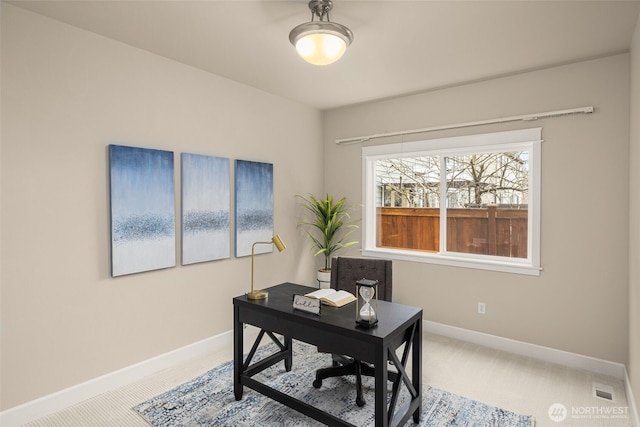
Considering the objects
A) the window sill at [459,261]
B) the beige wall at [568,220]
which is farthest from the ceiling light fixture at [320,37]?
the window sill at [459,261]

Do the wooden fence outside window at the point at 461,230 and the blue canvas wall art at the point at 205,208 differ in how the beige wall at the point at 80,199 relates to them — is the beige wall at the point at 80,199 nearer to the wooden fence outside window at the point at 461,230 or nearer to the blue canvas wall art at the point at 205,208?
the blue canvas wall art at the point at 205,208

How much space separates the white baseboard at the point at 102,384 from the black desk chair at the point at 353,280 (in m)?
1.21

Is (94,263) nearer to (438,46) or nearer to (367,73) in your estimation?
(367,73)

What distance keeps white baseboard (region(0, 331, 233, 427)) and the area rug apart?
39cm

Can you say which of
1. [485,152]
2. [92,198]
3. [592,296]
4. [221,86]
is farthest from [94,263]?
[592,296]

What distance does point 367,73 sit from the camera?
323 centimetres

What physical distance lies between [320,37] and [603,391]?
313 cm

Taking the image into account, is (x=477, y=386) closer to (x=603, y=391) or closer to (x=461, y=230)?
(x=603, y=391)

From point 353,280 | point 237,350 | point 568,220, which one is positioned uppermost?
point 568,220

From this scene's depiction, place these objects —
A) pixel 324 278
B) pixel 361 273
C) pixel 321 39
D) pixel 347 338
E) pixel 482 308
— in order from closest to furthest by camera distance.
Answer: pixel 347 338 < pixel 321 39 < pixel 361 273 < pixel 482 308 < pixel 324 278

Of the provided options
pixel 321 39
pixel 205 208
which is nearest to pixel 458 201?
pixel 321 39

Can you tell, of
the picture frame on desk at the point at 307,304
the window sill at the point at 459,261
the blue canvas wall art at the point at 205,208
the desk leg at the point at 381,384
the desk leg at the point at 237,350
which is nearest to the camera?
the desk leg at the point at 381,384

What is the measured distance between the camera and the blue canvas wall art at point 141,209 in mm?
2629

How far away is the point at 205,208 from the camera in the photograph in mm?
3238
